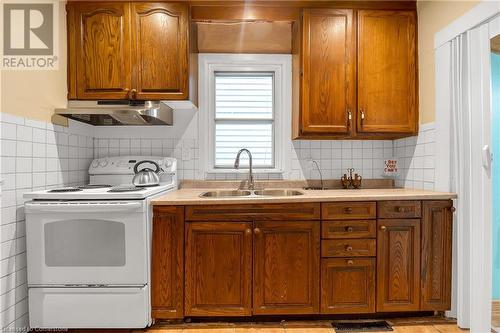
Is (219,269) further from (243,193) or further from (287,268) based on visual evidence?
(243,193)

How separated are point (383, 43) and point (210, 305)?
7.58 feet

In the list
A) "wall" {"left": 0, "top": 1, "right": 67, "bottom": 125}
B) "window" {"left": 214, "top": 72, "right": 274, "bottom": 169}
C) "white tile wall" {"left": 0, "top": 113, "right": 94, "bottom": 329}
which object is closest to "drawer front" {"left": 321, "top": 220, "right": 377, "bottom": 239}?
"window" {"left": 214, "top": 72, "right": 274, "bottom": 169}

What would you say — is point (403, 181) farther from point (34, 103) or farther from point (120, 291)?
point (34, 103)

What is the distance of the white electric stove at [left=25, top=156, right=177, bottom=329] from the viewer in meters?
1.88

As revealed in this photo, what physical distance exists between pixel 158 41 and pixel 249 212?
1443 millimetres

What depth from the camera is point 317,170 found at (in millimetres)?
2801

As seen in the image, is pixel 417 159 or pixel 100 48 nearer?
pixel 100 48

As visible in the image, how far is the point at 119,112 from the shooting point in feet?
7.07

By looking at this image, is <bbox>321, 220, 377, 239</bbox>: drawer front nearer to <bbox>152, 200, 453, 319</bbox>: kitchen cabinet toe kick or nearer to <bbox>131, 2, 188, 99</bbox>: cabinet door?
<bbox>152, 200, 453, 319</bbox>: kitchen cabinet toe kick

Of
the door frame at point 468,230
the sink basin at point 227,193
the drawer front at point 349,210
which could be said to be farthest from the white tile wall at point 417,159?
the sink basin at point 227,193

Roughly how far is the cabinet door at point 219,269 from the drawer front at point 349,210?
1.74ft

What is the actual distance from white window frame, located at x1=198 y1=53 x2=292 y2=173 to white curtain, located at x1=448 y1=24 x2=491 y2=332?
4.04ft

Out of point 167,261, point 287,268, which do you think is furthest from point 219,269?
point 287,268

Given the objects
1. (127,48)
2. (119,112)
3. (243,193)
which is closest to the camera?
(119,112)
